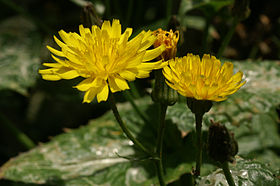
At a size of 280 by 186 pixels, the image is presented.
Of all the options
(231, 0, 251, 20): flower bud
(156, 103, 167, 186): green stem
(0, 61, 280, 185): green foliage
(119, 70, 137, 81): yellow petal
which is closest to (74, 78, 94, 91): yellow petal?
(119, 70, 137, 81): yellow petal

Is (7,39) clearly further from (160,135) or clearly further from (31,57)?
(160,135)

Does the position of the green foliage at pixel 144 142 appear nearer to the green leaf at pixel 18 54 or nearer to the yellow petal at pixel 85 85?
the green leaf at pixel 18 54

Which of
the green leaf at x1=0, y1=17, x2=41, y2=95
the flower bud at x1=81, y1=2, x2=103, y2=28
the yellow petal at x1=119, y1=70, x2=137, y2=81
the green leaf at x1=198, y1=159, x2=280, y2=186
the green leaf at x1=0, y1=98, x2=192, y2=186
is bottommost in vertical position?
the green leaf at x1=0, y1=98, x2=192, y2=186

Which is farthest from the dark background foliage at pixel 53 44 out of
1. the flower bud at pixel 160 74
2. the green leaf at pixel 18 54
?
the flower bud at pixel 160 74

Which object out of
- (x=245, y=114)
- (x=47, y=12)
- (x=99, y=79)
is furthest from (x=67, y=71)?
(x=47, y=12)

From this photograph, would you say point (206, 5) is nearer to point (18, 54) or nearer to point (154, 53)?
point (154, 53)

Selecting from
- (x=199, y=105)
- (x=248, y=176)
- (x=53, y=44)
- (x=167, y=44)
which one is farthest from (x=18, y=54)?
(x=248, y=176)

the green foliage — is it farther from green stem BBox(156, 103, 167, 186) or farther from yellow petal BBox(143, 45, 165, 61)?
yellow petal BBox(143, 45, 165, 61)
